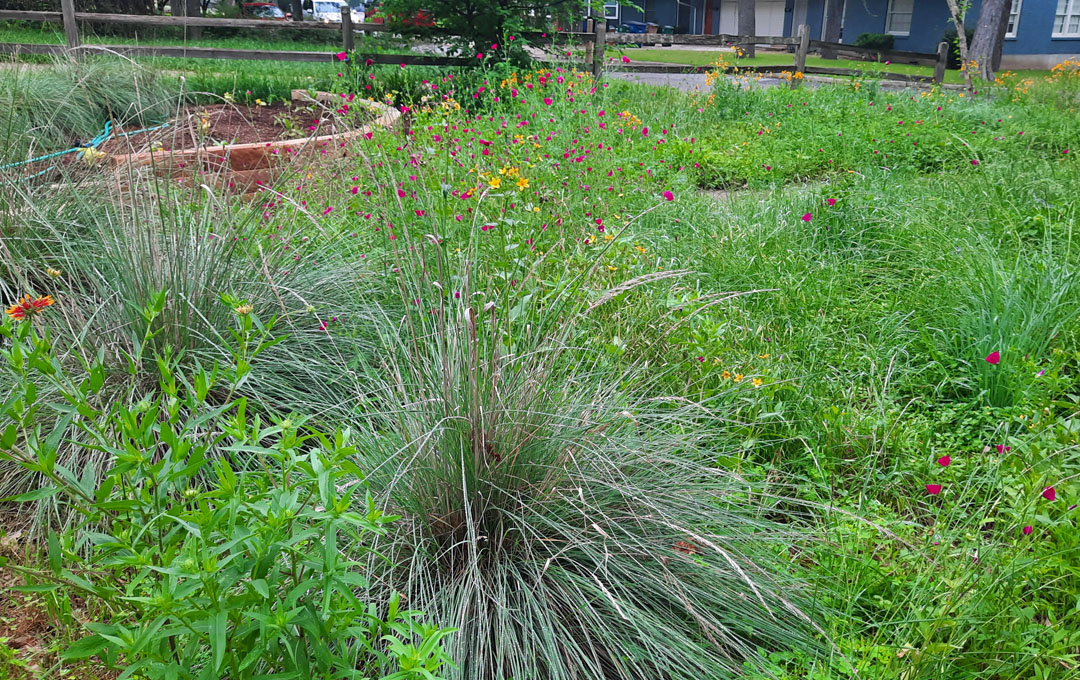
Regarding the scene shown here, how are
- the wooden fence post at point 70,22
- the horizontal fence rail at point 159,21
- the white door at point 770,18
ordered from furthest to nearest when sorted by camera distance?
the white door at point 770,18 → the wooden fence post at point 70,22 → the horizontal fence rail at point 159,21

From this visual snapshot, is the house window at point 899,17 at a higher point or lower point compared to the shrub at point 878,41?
higher

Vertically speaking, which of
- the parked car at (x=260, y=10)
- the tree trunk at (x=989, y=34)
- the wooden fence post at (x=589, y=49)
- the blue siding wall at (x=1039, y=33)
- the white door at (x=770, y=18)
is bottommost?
the wooden fence post at (x=589, y=49)

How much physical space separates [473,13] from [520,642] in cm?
963

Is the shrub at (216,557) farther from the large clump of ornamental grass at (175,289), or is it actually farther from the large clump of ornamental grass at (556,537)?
the large clump of ornamental grass at (175,289)

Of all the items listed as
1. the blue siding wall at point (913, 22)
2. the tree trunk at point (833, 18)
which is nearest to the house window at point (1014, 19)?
the blue siding wall at point (913, 22)

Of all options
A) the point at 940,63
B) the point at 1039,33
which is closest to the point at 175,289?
the point at 940,63

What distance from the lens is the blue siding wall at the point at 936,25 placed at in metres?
23.4

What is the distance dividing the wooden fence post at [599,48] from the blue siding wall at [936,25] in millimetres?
17195

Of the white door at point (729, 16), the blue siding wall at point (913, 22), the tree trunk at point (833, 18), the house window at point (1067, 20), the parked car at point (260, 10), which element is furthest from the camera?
the white door at point (729, 16)

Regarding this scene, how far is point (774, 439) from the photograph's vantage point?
275 centimetres

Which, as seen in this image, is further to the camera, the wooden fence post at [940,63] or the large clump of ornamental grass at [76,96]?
the wooden fence post at [940,63]

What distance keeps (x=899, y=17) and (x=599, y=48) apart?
22489 millimetres

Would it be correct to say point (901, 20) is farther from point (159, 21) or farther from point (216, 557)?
point (216, 557)

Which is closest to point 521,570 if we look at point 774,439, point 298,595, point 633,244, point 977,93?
point 298,595
